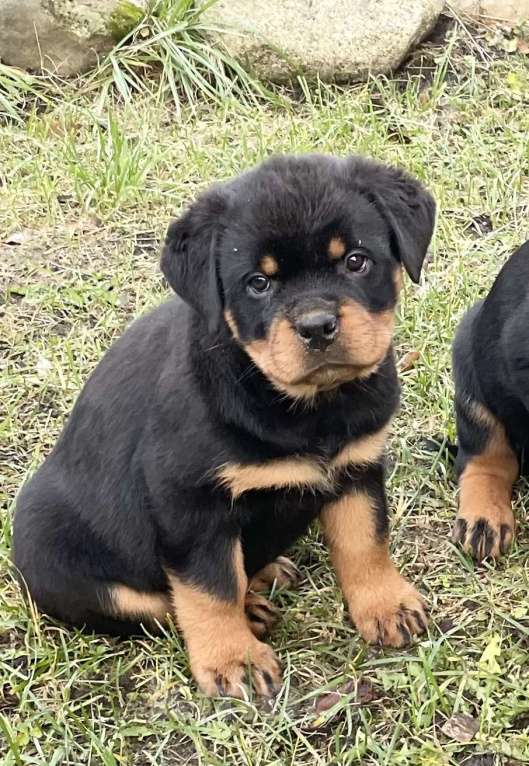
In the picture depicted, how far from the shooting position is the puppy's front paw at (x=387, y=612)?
2.92 m

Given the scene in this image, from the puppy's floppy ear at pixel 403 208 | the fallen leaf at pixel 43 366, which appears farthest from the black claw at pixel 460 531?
the fallen leaf at pixel 43 366

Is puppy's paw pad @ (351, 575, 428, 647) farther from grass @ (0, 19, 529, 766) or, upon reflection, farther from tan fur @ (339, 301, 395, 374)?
tan fur @ (339, 301, 395, 374)

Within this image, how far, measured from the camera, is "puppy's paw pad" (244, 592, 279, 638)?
9.86 feet

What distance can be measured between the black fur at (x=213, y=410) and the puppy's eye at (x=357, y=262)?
0.02 metres

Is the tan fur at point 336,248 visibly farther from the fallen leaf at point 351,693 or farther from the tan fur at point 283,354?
the fallen leaf at point 351,693

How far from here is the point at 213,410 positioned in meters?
2.57

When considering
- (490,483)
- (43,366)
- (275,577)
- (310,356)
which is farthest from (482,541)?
(43,366)

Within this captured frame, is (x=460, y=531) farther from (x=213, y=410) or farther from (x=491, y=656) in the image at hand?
(x=213, y=410)

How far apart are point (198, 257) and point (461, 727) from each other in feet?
4.48

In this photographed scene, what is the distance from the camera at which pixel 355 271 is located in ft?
8.17

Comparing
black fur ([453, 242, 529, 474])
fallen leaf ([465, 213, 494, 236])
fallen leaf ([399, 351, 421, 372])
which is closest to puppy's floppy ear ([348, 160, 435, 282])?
black fur ([453, 242, 529, 474])

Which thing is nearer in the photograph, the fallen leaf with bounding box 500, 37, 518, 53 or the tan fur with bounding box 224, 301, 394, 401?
the tan fur with bounding box 224, 301, 394, 401

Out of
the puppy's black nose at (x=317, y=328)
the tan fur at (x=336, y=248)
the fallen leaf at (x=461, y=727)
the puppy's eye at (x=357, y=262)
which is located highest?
the tan fur at (x=336, y=248)

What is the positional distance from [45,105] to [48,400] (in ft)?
9.05
